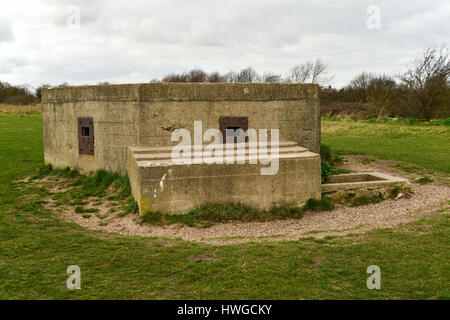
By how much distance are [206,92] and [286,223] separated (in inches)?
150

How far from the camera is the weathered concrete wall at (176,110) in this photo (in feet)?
32.6

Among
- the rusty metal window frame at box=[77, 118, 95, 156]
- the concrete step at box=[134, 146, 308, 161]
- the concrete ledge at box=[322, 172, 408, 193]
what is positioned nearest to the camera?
the concrete step at box=[134, 146, 308, 161]

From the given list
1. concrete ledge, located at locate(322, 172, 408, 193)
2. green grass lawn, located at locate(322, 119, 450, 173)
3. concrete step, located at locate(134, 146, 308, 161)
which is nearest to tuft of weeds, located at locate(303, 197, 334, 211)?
concrete ledge, located at locate(322, 172, 408, 193)

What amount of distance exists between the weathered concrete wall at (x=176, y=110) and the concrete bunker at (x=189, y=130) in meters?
0.02

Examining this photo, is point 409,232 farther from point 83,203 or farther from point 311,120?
point 83,203

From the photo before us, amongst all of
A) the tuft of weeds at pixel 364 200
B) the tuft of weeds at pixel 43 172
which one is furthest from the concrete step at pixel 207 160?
the tuft of weeds at pixel 43 172

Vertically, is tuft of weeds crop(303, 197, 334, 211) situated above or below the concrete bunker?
below

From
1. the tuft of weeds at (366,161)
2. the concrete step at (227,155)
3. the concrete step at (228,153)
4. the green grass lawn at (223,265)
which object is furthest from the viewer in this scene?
the tuft of weeds at (366,161)

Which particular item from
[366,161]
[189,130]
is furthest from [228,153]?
[366,161]

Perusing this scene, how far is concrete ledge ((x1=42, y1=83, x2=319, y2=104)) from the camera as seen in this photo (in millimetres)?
9875

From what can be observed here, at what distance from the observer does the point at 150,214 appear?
25.9ft

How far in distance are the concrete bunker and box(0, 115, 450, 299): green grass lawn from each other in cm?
146

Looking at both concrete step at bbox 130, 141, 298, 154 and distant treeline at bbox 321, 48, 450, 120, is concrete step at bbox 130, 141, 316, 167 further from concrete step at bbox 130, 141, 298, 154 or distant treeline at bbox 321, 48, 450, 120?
distant treeline at bbox 321, 48, 450, 120

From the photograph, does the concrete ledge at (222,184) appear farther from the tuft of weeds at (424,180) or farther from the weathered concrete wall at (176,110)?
the tuft of weeds at (424,180)
